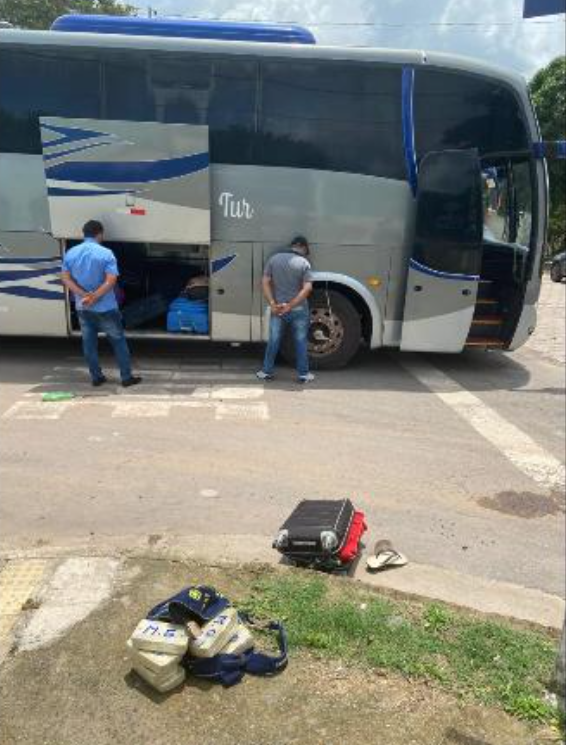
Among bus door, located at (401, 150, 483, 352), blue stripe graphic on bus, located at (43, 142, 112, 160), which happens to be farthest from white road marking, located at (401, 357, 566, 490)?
blue stripe graphic on bus, located at (43, 142, 112, 160)

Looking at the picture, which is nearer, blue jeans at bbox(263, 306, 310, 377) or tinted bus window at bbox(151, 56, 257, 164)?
tinted bus window at bbox(151, 56, 257, 164)

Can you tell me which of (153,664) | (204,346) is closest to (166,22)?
(204,346)

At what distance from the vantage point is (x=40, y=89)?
8055mm

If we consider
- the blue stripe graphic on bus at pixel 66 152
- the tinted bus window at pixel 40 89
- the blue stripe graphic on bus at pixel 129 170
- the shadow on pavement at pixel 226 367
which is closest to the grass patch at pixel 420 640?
the shadow on pavement at pixel 226 367

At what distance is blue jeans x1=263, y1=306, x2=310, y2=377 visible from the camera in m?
8.46

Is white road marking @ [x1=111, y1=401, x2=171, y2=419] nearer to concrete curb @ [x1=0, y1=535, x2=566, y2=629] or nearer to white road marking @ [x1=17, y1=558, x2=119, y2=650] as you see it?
concrete curb @ [x1=0, y1=535, x2=566, y2=629]

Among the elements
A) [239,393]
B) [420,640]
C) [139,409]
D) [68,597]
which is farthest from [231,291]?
[420,640]

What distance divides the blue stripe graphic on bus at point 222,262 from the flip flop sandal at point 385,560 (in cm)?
487

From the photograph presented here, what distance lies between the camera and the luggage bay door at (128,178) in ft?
26.6

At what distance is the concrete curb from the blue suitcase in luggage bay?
4.63m

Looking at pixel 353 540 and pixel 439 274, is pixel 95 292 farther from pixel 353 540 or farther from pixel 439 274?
pixel 353 540

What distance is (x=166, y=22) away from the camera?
8.23 meters

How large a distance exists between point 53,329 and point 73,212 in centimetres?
145

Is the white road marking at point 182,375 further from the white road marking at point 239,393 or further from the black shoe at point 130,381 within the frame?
the white road marking at point 239,393
